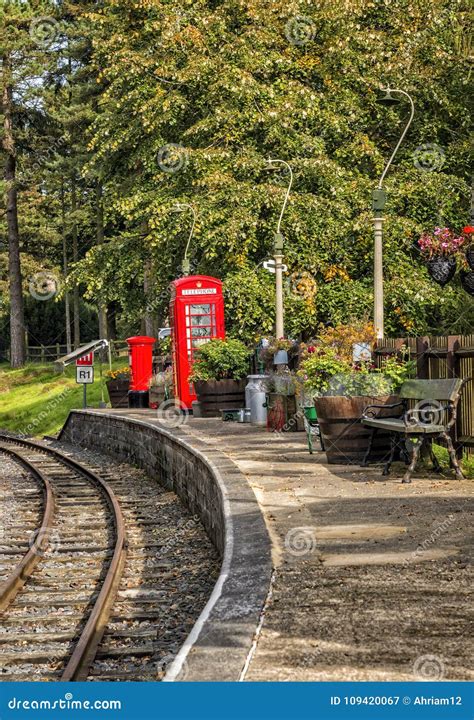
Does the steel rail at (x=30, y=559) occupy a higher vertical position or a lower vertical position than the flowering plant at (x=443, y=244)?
lower

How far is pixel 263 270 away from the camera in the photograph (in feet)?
91.2

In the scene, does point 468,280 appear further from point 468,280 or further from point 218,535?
point 218,535

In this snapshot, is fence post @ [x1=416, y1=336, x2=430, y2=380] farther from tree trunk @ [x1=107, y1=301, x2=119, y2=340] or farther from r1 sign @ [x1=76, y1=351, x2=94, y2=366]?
tree trunk @ [x1=107, y1=301, x2=119, y2=340]

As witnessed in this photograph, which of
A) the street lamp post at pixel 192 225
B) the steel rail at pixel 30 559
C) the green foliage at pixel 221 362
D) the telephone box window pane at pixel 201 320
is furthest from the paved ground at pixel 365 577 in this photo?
the street lamp post at pixel 192 225

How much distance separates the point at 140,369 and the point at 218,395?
809 cm

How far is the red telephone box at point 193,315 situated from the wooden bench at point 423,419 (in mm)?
11717

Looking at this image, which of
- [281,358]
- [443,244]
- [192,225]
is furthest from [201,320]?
[443,244]

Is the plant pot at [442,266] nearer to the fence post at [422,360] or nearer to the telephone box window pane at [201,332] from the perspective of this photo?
the fence post at [422,360]

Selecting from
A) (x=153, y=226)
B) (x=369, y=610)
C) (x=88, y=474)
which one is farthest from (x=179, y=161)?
(x=369, y=610)

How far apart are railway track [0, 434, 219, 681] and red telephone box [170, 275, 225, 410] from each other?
285 inches

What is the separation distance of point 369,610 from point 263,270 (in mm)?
21424

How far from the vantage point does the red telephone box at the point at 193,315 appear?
2453 cm

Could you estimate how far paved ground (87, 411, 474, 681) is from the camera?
5652 millimetres

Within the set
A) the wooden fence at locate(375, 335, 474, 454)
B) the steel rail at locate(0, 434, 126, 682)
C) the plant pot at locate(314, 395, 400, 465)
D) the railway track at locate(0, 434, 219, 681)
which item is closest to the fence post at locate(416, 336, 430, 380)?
the wooden fence at locate(375, 335, 474, 454)
